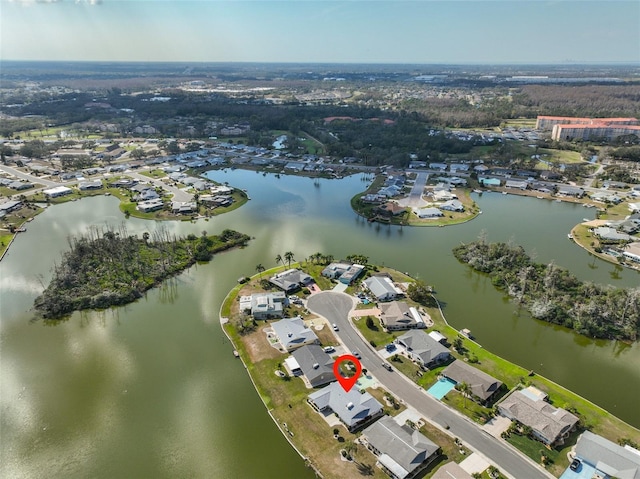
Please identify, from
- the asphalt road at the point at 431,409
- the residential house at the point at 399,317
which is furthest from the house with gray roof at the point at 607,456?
the residential house at the point at 399,317

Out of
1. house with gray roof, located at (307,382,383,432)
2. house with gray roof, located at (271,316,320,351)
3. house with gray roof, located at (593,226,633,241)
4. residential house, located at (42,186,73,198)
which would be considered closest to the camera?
house with gray roof, located at (307,382,383,432)

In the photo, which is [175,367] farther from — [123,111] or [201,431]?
[123,111]

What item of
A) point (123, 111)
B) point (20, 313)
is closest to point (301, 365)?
point (20, 313)

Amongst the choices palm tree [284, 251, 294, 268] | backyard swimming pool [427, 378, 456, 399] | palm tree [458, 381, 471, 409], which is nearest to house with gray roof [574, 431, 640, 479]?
palm tree [458, 381, 471, 409]

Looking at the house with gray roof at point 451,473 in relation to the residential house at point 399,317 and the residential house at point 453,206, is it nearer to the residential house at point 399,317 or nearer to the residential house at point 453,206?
the residential house at point 399,317

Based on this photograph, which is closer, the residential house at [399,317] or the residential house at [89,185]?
the residential house at [399,317]

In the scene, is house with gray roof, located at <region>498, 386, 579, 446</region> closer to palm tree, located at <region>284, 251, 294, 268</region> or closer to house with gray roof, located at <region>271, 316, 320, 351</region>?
house with gray roof, located at <region>271, 316, 320, 351</region>
